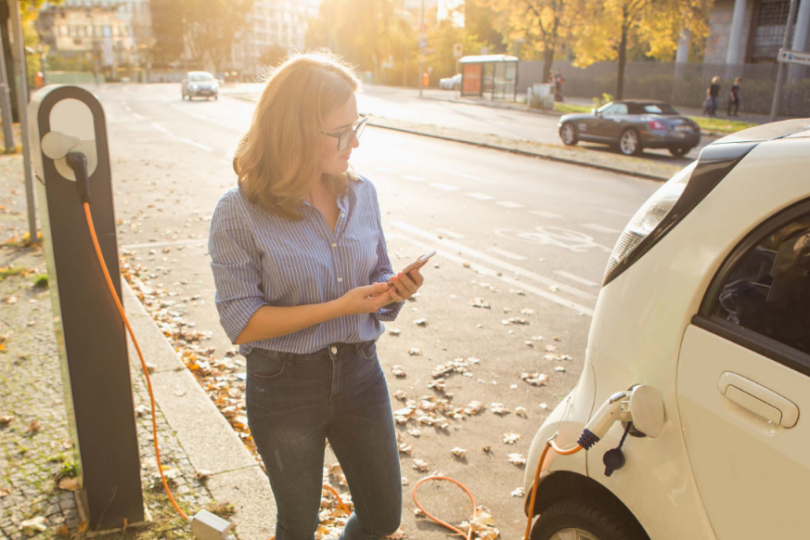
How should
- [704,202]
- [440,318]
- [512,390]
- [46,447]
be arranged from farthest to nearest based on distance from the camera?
[440,318] < [512,390] < [46,447] < [704,202]

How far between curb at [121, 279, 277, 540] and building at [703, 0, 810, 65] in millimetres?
37608

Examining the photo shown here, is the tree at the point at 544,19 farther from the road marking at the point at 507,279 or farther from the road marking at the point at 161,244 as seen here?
the road marking at the point at 161,244

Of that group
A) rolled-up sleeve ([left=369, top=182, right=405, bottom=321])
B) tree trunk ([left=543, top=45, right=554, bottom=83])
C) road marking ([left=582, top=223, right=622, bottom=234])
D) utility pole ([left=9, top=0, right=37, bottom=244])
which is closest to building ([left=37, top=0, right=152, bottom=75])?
tree trunk ([left=543, top=45, right=554, bottom=83])

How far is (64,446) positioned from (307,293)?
2352 millimetres

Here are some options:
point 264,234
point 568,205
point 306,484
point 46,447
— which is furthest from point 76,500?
point 568,205

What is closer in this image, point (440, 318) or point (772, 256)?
point (772, 256)

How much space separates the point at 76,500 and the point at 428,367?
267 cm

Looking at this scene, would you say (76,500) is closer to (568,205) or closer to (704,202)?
(704,202)

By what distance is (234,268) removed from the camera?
6.82ft

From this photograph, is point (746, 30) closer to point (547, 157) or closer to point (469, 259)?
point (547, 157)

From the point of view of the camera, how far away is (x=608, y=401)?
1.91 m

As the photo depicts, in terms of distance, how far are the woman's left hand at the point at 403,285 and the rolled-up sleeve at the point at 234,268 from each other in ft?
1.35

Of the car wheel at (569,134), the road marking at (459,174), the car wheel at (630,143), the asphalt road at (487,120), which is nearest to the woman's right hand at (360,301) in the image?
the road marking at (459,174)

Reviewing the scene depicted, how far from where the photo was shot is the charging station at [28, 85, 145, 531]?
8.27 feet
